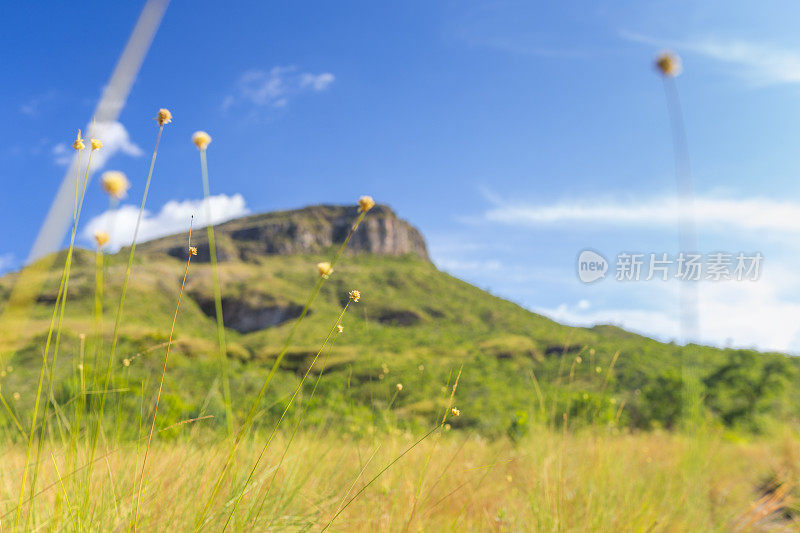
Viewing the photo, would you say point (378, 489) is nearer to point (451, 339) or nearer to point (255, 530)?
point (255, 530)

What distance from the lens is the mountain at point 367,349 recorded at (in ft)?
14.4

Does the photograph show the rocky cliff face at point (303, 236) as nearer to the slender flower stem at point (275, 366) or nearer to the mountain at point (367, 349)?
the mountain at point (367, 349)

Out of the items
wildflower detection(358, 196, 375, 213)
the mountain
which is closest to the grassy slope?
the mountain

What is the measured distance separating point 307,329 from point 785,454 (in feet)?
77.6

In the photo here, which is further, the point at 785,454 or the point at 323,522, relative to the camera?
the point at 785,454

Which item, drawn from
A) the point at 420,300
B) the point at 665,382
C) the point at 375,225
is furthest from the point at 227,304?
the point at 665,382

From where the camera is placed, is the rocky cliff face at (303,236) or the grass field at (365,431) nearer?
the grass field at (365,431)

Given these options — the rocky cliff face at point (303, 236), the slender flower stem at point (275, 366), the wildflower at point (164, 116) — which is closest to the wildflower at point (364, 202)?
the slender flower stem at point (275, 366)

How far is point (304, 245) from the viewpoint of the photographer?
6438 cm

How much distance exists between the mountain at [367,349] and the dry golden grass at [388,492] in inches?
11.0

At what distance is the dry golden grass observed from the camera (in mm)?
1550

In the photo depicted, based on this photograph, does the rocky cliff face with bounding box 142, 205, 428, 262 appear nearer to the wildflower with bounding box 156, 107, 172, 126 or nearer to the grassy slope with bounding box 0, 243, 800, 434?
the grassy slope with bounding box 0, 243, 800, 434

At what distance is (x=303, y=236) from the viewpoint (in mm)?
64875

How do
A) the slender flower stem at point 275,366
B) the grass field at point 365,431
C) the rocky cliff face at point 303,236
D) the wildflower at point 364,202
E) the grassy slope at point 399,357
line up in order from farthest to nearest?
the rocky cliff face at point 303,236, the grassy slope at point 399,357, the grass field at point 365,431, the wildflower at point 364,202, the slender flower stem at point 275,366
